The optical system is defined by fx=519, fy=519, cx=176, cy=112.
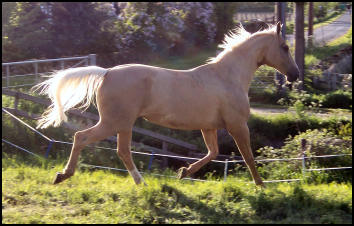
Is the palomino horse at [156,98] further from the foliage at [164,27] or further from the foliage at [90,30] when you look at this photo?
the foliage at [164,27]

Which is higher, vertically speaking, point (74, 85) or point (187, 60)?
point (74, 85)

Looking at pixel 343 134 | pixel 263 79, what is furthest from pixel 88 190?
pixel 263 79

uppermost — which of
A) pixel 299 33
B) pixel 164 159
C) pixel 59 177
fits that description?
pixel 299 33

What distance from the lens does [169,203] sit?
6.26 metres

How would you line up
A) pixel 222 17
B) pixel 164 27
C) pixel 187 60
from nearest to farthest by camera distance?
pixel 164 27 < pixel 187 60 < pixel 222 17

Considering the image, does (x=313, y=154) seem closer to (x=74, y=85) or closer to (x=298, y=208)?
(x=298, y=208)

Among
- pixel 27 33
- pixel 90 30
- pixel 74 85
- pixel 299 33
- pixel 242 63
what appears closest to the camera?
pixel 74 85

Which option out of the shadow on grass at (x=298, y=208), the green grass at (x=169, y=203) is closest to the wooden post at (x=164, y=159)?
the green grass at (x=169, y=203)

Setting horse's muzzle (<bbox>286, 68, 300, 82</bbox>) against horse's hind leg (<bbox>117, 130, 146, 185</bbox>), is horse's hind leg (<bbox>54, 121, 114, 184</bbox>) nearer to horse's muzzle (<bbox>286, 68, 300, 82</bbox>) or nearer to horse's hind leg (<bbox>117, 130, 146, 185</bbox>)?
horse's hind leg (<bbox>117, 130, 146, 185</bbox>)

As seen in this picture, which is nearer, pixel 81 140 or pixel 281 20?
pixel 81 140

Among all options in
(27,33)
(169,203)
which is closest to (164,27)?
(27,33)

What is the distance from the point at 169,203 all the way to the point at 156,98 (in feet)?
4.84

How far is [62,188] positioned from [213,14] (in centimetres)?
1960

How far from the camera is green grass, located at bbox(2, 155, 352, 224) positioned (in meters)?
5.72
